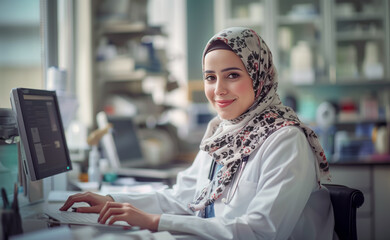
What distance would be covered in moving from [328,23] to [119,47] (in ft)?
7.10

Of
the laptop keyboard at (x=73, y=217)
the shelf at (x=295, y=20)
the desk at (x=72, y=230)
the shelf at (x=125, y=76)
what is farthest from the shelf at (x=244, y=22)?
the laptop keyboard at (x=73, y=217)

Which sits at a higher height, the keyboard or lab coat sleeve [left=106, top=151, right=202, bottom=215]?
the keyboard

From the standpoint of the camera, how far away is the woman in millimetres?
1157

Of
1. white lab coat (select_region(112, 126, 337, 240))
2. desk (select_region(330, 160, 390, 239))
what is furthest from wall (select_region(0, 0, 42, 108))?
desk (select_region(330, 160, 390, 239))

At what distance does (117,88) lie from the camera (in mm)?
3471

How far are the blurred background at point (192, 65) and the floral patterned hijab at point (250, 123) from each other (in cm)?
93

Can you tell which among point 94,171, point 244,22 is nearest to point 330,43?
point 244,22

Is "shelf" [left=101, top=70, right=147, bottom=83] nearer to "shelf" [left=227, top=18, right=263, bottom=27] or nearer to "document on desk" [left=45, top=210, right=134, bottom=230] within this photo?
"shelf" [left=227, top=18, right=263, bottom=27]

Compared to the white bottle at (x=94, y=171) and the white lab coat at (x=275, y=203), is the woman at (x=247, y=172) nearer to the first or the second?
the white lab coat at (x=275, y=203)

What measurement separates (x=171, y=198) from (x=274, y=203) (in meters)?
0.58

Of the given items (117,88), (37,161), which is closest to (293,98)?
(117,88)

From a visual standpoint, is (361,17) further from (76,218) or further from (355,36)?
(76,218)

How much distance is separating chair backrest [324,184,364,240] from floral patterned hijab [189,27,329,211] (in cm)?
8

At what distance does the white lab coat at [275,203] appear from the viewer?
1.14 metres
